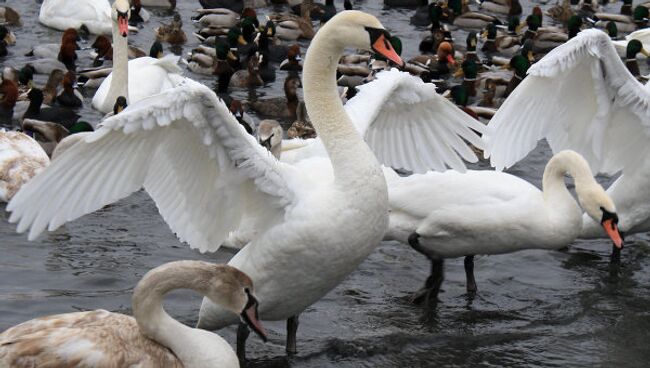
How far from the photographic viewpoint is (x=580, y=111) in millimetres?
10648

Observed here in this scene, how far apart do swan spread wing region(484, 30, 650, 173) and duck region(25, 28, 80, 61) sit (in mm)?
8085

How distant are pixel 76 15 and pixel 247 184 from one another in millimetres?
11981

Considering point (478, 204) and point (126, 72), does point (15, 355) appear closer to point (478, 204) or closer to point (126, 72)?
point (478, 204)

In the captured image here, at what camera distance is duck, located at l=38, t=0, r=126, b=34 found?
1905 centimetres

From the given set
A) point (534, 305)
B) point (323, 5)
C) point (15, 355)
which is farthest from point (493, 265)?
point (323, 5)

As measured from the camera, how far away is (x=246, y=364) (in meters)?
8.25

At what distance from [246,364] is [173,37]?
37.0 ft

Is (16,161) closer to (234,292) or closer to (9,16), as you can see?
(234,292)

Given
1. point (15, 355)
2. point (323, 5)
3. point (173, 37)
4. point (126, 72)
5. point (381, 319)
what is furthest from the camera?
point (323, 5)

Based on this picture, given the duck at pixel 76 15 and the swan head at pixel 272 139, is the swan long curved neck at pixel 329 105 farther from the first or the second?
the duck at pixel 76 15

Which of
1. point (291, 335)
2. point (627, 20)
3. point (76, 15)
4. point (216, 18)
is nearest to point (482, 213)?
point (291, 335)

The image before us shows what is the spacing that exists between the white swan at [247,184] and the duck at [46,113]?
6.73 meters

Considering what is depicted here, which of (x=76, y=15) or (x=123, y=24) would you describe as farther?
(x=76, y=15)

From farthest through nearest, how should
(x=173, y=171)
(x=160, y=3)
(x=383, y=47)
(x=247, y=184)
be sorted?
(x=160, y=3)
(x=247, y=184)
(x=173, y=171)
(x=383, y=47)
